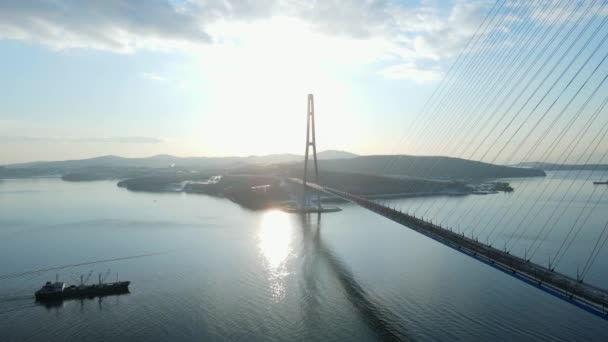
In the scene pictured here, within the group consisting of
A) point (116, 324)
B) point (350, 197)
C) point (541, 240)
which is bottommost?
point (116, 324)

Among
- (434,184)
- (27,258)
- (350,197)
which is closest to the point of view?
(27,258)

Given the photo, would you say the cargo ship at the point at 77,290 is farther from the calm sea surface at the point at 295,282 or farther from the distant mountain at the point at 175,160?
the distant mountain at the point at 175,160

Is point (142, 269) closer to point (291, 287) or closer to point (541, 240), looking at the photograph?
point (291, 287)

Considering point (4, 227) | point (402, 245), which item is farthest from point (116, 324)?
point (4, 227)

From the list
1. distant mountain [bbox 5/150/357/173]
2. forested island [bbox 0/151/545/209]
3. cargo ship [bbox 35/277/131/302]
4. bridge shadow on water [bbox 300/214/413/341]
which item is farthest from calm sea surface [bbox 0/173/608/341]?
distant mountain [bbox 5/150/357/173]

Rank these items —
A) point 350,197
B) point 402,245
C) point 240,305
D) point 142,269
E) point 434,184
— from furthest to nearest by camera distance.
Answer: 1. point 434,184
2. point 350,197
3. point 402,245
4. point 142,269
5. point 240,305
